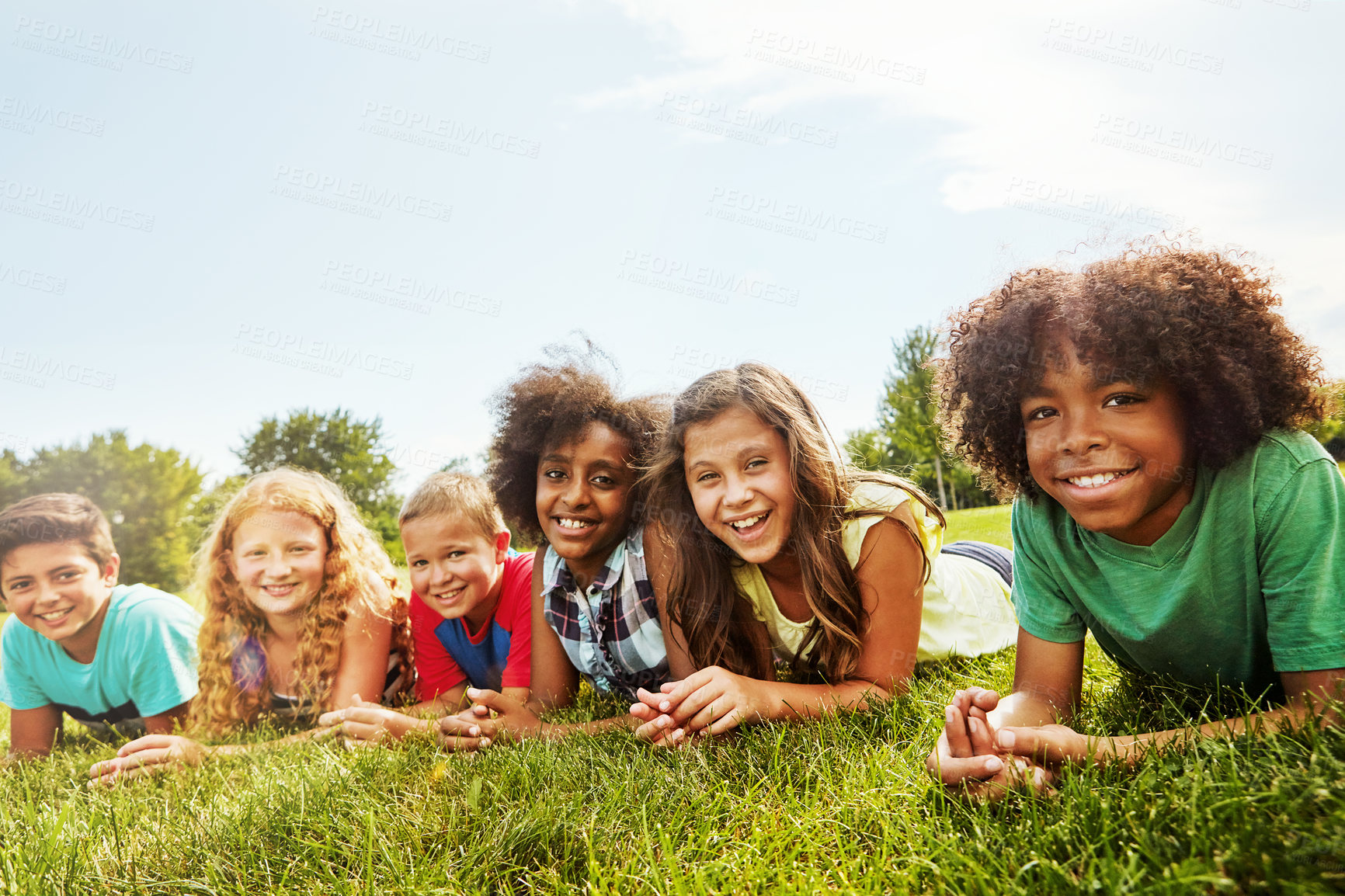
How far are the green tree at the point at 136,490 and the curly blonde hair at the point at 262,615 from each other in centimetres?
2630

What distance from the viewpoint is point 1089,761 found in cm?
218

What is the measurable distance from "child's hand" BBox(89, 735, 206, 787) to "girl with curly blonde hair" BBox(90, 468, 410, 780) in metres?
0.76

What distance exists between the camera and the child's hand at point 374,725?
3816mm

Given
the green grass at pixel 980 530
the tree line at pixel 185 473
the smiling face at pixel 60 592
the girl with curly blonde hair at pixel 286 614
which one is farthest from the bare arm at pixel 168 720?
the tree line at pixel 185 473

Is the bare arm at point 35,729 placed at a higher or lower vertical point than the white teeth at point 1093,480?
lower

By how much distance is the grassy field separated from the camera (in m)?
1.74

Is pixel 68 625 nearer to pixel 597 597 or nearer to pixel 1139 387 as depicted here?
pixel 597 597

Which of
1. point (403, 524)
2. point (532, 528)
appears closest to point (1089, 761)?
point (532, 528)

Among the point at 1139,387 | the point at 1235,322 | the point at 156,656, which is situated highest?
the point at 1235,322

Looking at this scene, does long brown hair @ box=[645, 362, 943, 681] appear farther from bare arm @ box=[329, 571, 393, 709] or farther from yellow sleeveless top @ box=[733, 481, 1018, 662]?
bare arm @ box=[329, 571, 393, 709]

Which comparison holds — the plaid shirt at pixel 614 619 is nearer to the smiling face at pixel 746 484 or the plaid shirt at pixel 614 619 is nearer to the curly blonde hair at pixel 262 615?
the smiling face at pixel 746 484

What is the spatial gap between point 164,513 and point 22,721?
2690 cm

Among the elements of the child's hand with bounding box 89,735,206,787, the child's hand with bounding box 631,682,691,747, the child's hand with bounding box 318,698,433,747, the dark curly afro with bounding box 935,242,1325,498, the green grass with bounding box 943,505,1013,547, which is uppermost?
the dark curly afro with bounding box 935,242,1325,498

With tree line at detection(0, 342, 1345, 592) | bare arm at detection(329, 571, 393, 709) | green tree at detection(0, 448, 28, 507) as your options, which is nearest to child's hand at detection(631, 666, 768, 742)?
bare arm at detection(329, 571, 393, 709)
